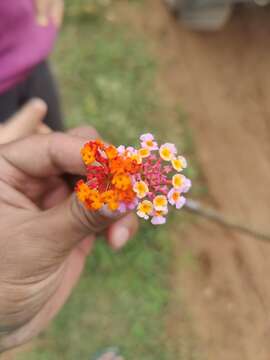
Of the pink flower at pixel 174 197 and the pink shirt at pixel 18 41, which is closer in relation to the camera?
the pink flower at pixel 174 197

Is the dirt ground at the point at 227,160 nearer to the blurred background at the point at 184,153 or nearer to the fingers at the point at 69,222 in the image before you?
the blurred background at the point at 184,153

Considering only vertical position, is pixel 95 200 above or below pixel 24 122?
above

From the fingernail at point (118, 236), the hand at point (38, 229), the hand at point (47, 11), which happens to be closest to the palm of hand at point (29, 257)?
the hand at point (38, 229)

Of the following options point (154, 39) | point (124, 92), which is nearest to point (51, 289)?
point (124, 92)

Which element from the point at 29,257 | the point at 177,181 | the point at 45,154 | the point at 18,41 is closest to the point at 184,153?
the point at 18,41

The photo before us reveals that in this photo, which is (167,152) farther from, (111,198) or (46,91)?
(46,91)

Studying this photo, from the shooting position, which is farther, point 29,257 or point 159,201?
point 29,257

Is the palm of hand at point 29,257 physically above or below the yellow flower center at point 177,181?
below

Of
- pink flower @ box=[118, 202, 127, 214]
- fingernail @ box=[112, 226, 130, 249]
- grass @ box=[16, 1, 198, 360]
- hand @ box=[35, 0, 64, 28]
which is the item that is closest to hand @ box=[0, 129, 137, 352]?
fingernail @ box=[112, 226, 130, 249]
